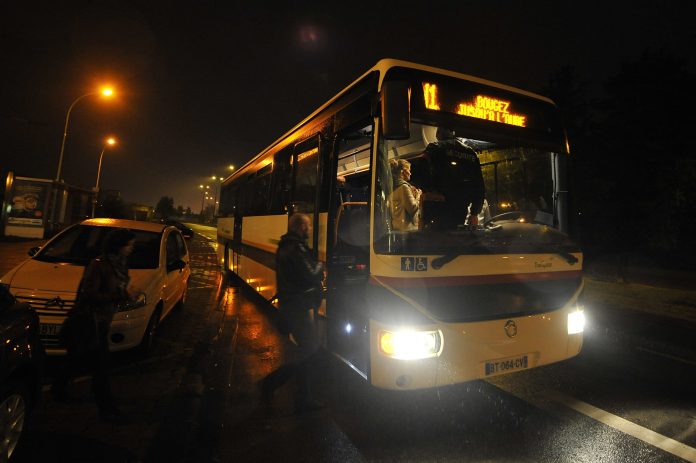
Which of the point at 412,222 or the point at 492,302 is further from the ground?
the point at 412,222

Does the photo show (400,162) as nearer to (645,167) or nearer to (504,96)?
(504,96)

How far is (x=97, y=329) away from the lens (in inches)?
141

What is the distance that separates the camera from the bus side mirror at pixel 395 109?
3.33 meters

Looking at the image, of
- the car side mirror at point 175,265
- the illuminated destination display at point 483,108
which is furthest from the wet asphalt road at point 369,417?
the illuminated destination display at point 483,108

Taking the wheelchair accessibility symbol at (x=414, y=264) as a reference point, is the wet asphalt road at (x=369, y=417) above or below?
below

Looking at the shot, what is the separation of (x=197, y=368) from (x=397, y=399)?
2612 mm

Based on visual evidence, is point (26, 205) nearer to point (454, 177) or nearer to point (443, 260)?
point (454, 177)

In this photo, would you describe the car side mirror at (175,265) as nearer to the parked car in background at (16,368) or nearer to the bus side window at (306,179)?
the bus side window at (306,179)

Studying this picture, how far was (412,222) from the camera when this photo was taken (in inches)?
153

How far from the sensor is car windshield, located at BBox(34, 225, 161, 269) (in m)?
5.55

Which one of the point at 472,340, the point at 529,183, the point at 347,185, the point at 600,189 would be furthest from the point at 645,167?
the point at 472,340

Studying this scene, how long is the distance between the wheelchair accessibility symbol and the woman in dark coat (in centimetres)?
268

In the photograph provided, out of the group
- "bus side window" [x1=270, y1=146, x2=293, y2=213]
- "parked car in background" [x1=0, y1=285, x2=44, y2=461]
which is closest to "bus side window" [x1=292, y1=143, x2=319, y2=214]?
"bus side window" [x1=270, y1=146, x2=293, y2=213]

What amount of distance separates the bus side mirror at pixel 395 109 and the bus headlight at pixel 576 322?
8.63 ft
